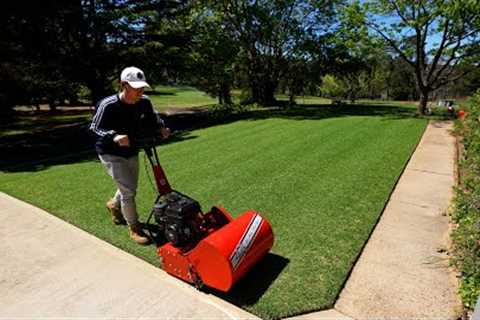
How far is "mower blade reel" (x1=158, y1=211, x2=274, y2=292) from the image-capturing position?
2467 mm

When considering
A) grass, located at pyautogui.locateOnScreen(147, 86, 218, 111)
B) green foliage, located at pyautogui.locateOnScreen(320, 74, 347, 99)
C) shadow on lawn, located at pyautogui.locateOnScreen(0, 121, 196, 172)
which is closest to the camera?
shadow on lawn, located at pyautogui.locateOnScreen(0, 121, 196, 172)

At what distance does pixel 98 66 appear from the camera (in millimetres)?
12953

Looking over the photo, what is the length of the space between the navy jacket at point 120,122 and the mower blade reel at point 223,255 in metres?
1.15

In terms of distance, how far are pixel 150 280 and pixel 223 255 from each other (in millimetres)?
872

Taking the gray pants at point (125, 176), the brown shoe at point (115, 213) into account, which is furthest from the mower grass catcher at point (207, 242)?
the brown shoe at point (115, 213)

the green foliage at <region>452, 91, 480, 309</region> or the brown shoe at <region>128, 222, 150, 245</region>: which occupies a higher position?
the green foliage at <region>452, 91, 480, 309</region>

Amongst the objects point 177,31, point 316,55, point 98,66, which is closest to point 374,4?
point 316,55

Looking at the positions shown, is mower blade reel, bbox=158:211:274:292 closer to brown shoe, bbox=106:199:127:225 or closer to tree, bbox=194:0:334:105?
brown shoe, bbox=106:199:127:225

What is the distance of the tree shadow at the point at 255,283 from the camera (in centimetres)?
262

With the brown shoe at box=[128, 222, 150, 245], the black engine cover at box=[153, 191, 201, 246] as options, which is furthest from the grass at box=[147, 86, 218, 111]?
the black engine cover at box=[153, 191, 201, 246]

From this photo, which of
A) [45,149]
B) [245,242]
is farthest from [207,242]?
[45,149]

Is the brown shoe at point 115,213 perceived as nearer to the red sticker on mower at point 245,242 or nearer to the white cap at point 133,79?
the white cap at point 133,79

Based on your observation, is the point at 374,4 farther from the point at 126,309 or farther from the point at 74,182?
the point at 126,309

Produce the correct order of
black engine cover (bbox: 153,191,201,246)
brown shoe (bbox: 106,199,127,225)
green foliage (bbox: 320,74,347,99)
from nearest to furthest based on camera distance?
black engine cover (bbox: 153,191,201,246) → brown shoe (bbox: 106,199,127,225) → green foliage (bbox: 320,74,347,99)
